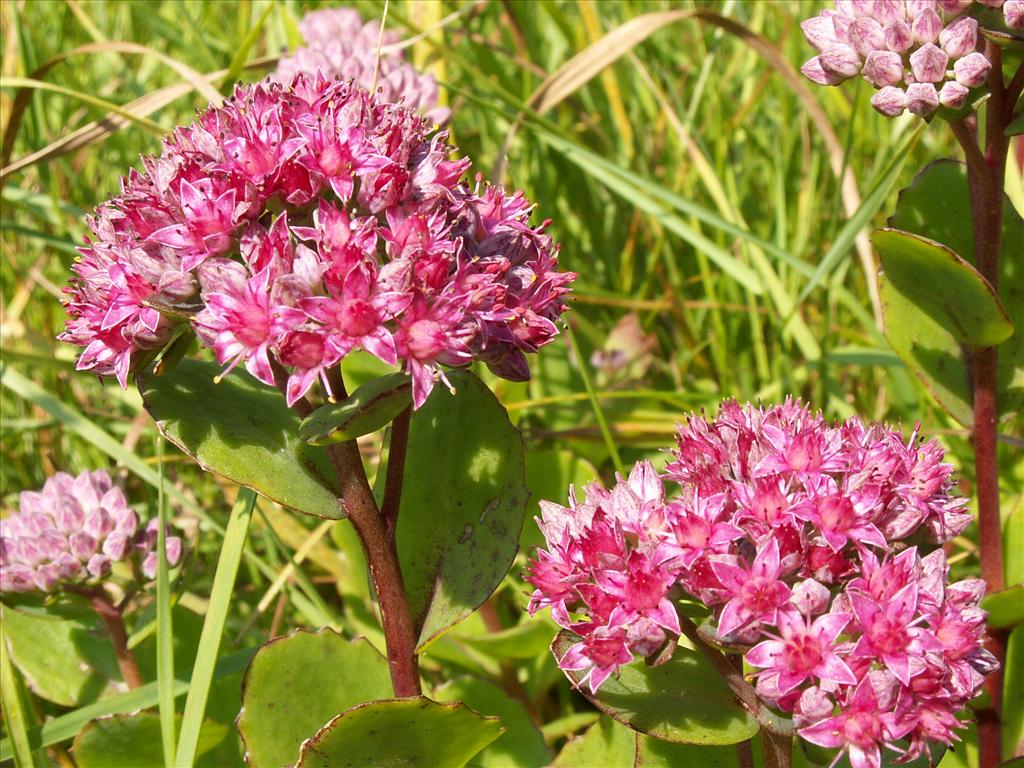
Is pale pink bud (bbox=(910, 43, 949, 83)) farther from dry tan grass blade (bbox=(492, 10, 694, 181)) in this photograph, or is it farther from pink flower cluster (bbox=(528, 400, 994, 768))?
dry tan grass blade (bbox=(492, 10, 694, 181))

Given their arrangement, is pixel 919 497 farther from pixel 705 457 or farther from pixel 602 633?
pixel 602 633

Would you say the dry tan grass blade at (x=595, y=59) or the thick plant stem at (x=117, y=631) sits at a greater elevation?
the dry tan grass blade at (x=595, y=59)

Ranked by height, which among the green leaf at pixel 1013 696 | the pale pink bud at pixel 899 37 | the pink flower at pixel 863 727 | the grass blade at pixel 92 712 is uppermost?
the pale pink bud at pixel 899 37

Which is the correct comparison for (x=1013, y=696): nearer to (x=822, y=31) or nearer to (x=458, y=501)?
(x=458, y=501)

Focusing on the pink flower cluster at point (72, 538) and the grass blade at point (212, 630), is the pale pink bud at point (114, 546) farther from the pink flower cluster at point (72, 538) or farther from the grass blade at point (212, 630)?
the grass blade at point (212, 630)

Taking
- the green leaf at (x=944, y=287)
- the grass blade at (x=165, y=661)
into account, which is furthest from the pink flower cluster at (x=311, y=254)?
the green leaf at (x=944, y=287)

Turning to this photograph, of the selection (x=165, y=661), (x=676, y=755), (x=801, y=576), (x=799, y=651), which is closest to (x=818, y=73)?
(x=801, y=576)

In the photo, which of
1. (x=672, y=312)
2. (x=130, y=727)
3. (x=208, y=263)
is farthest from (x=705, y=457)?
(x=672, y=312)

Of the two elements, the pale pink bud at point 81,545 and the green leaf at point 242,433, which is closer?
the green leaf at point 242,433
